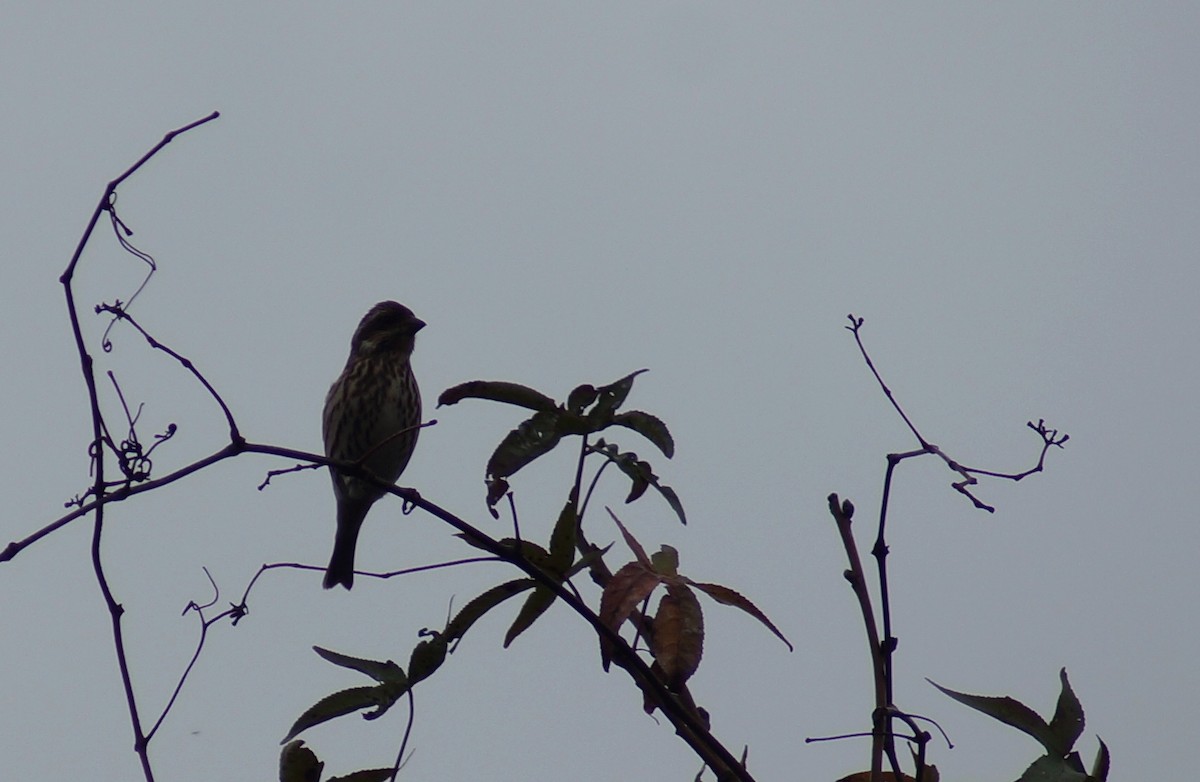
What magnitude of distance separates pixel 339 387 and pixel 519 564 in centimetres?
537

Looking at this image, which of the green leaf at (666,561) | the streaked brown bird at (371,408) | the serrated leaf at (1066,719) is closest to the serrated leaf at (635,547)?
the green leaf at (666,561)

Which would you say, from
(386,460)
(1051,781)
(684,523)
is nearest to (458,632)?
(684,523)

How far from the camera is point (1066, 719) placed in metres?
2.28

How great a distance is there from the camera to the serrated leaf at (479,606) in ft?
8.97

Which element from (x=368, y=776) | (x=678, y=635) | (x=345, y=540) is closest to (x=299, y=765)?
(x=368, y=776)

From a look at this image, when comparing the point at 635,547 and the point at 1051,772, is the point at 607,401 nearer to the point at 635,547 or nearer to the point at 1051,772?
the point at 635,547

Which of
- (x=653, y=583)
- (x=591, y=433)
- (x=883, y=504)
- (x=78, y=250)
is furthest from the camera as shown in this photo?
(x=591, y=433)

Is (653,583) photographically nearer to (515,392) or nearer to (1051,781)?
(515,392)

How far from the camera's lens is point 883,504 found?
2438mm

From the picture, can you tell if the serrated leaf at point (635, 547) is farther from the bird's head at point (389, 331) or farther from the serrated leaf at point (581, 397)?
the bird's head at point (389, 331)

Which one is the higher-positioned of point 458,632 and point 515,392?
point 515,392

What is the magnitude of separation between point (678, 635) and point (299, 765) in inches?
31.9

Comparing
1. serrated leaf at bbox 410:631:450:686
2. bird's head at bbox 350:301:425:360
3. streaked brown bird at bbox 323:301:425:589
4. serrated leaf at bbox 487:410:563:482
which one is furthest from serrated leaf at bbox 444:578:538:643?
bird's head at bbox 350:301:425:360

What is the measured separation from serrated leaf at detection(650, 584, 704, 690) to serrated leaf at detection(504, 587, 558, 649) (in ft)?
0.80
